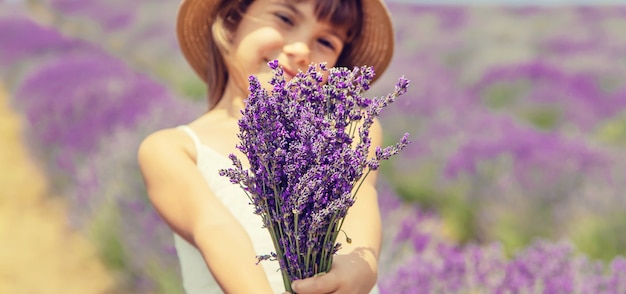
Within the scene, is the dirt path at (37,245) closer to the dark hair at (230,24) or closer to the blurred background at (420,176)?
the blurred background at (420,176)

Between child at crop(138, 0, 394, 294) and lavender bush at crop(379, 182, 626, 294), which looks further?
lavender bush at crop(379, 182, 626, 294)

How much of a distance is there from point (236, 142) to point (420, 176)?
3.87m

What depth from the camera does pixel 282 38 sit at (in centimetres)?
213

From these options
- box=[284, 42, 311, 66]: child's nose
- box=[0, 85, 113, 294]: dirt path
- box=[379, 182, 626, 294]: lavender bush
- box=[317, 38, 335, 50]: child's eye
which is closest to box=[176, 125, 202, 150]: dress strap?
box=[284, 42, 311, 66]: child's nose

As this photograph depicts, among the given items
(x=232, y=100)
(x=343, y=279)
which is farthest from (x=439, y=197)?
(x=343, y=279)

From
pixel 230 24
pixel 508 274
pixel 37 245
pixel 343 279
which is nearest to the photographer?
pixel 343 279

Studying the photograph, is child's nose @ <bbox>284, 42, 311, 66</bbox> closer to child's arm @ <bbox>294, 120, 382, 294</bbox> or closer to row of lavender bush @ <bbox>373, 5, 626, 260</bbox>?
child's arm @ <bbox>294, 120, 382, 294</bbox>

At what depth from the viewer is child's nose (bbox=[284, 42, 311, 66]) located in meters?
2.09

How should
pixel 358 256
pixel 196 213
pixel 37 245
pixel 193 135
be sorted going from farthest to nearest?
pixel 37 245
pixel 193 135
pixel 196 213
pixel 358 256

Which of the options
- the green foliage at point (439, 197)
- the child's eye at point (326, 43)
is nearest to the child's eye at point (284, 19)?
the child's eye at point (326, 43)

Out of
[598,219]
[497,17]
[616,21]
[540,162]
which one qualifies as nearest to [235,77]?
[598,219]

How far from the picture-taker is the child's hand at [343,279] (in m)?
1.52

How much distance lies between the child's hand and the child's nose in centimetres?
56

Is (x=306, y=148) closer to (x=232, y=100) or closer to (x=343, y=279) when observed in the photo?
(x=343, y=279)
